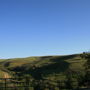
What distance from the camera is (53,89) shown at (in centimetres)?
2881

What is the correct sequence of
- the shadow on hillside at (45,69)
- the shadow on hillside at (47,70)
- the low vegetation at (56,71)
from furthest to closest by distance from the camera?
1. the shadow on hillside at (45,69)
2. the shadow on hillside at (47,70)
3. the low vegetation at (56,71)

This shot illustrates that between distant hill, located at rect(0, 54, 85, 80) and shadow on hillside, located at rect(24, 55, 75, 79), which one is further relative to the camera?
shadow on hillside, located at rect(24, 55, 75, 79)

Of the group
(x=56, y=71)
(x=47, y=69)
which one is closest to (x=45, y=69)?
(x=47, y=69)

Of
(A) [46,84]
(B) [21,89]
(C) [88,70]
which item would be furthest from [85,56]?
(B) [21,89]

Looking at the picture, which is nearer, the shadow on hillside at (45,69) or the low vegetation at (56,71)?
the low vegetation at (56,71)

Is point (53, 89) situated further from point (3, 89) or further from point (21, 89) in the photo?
point (3, 89)

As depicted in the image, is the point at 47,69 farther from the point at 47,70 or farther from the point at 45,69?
the point at 47,70

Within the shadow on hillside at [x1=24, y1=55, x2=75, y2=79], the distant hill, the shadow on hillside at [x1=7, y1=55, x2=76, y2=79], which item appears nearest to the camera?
the distant hill

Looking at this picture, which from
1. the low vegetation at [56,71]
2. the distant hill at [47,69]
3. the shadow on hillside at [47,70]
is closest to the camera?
the low vegetation at [56,71]

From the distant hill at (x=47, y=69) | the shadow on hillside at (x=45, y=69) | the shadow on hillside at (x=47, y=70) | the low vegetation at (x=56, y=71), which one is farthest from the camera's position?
the shadow on hillside at (x=45, y=69)

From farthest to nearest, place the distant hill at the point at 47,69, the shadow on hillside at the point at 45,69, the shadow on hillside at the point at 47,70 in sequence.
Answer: the shadow on hillside at the point at 45,69 < the shadow on hillside at the point at 47,70 < the distant hill at the point at 47,69

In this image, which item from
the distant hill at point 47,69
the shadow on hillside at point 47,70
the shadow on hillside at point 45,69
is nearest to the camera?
the distant hill at point 47,69

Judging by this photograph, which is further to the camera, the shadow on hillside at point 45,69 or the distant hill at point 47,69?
the shadow on hillside at point 45,69

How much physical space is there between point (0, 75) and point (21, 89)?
25.6m
